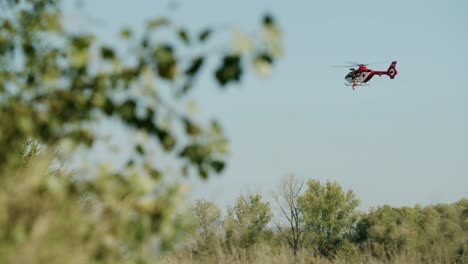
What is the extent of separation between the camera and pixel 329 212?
194 feet

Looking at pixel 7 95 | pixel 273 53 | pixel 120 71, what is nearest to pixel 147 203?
pixel 120 71

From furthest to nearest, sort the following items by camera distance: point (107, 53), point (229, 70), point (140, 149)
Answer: point (140, 149) → point (107, 53) → point (229, 70)

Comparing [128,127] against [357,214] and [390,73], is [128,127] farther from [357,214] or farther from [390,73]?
[357,214]

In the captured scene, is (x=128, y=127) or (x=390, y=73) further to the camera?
(x=390, y=73)

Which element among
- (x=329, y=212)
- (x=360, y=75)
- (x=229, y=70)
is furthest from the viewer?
(x=329, y=212)

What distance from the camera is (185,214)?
370 centimetres

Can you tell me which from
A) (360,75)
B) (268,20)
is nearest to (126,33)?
(268,20)

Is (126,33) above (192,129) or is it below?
above

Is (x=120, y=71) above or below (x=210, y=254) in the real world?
above

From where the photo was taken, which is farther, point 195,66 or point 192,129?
point 192,129

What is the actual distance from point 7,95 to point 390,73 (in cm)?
4513

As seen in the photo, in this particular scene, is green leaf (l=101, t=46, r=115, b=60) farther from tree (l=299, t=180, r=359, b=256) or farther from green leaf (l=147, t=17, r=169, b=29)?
tree (l=299, t=180, r=359, b=256)

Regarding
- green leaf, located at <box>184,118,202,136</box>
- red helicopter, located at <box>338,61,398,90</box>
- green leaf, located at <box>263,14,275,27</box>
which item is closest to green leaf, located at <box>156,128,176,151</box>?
green leaf, located at <box>184,118,202,136</box>

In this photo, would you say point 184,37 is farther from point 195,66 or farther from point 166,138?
point 166,138
